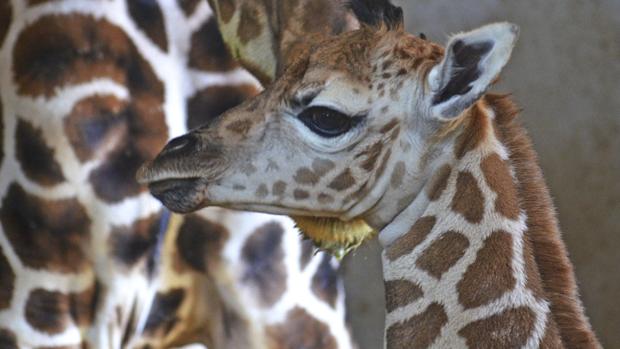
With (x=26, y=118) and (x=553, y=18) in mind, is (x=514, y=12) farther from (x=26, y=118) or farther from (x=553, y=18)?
(x=26, y=118)

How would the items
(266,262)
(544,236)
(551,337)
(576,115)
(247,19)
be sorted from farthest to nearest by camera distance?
1. (576,115)
2. (266,262)
3. (247,19)
4. (544,236)
5. (551,337)

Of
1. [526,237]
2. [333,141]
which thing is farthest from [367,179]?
[526,237]

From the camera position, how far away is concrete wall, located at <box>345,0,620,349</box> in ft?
11.9

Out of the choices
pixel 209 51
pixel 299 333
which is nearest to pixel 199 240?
pixel 299 333

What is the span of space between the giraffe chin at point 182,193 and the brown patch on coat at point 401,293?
35cm

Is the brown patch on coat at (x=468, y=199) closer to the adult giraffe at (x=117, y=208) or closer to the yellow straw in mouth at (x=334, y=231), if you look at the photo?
the yellow straw in mouth at (x=334, y=231)

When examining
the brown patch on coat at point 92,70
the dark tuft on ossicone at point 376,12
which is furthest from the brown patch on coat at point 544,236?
the brown patch on coat at point 92,70

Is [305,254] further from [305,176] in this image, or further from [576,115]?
[576,115]

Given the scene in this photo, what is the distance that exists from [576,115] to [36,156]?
5.49ft

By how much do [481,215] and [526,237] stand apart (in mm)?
77

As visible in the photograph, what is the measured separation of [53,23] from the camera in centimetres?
273

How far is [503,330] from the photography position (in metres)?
1.85

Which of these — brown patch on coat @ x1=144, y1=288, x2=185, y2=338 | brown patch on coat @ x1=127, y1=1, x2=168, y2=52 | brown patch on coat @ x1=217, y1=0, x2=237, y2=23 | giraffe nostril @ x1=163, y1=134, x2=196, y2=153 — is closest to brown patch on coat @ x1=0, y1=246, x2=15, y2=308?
brown patch on coat @ x1=144, y1=288, x2=185, y2=338

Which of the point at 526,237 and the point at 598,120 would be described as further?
the point at 598,120
